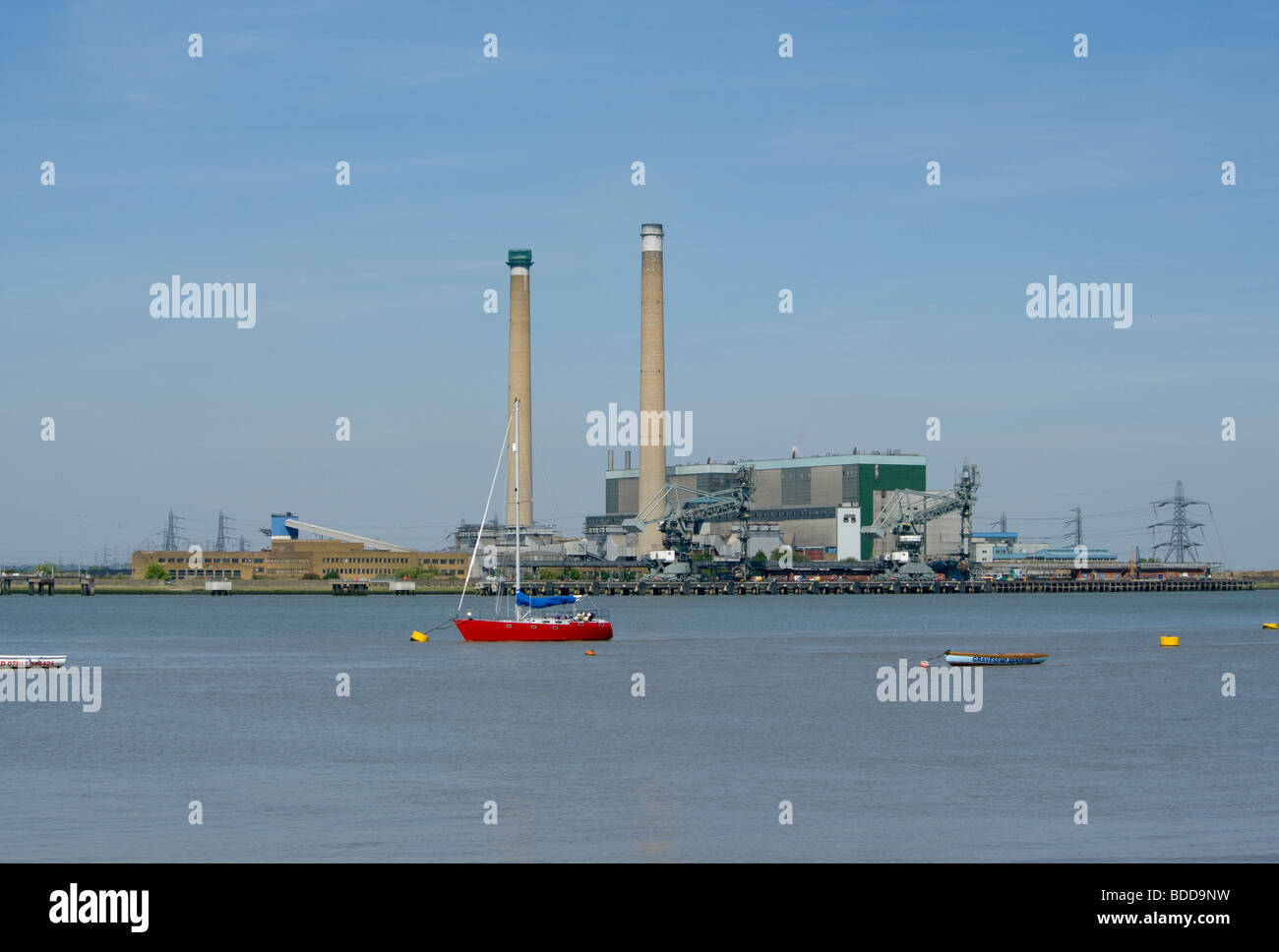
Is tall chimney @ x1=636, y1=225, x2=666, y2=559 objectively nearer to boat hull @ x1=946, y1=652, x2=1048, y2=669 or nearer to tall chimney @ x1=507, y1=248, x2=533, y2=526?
tall chimney @ x1=507, y1=248, x2=533, y2=526

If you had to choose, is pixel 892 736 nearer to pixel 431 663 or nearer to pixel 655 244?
pixel 431 663

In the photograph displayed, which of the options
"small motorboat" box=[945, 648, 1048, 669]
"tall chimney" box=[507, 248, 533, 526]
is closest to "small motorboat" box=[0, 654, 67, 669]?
"small motorboat" box=[945, 648, 1048, 669]

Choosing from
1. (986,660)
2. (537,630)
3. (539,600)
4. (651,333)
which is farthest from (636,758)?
(651,333)

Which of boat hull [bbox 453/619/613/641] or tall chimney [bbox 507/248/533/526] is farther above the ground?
tall chimney [bbox 507/248/533/526]

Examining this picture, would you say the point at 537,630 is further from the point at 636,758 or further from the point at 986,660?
the point at 636,758
